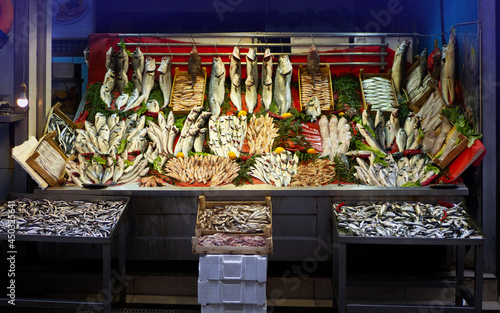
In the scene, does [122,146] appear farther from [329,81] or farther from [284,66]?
[329,81]

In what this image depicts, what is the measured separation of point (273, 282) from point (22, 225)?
2.61m

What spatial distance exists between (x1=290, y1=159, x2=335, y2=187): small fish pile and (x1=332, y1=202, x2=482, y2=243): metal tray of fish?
0.52 metres

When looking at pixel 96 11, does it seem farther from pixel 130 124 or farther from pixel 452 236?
pixel 452 236

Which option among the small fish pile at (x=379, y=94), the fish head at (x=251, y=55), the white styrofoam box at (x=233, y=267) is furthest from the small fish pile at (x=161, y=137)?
the small fish pile at (x=379, y=94)

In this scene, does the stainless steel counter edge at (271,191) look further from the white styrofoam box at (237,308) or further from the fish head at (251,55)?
the fish head at (251,55)

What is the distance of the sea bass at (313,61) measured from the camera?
22.8 ft

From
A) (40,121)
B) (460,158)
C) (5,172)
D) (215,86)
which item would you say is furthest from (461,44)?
(5,172)

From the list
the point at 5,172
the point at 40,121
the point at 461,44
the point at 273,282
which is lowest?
the point at 273,282

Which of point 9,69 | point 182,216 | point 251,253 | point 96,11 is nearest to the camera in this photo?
point 251,253

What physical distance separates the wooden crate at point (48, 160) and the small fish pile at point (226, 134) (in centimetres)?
181

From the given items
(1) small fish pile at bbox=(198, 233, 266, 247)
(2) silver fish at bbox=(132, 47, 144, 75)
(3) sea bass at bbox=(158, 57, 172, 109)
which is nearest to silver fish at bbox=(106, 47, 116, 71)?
(2) silver fish at bbox=(132, 47, 144, 75)

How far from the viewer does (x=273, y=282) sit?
5.12 metres

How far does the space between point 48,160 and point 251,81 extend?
9.86 ft

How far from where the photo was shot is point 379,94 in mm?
7012
